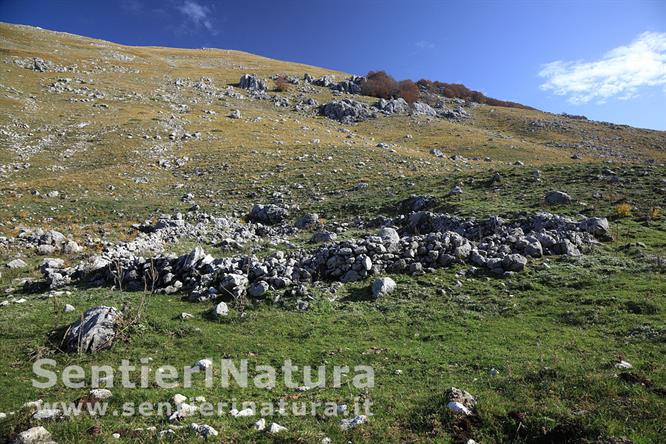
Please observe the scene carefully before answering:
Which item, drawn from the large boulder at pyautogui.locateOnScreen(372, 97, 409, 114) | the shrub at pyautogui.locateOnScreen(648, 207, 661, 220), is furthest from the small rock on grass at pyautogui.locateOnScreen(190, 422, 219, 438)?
the large boulder at pyautogui.locateOnScreen(372, 97, 409, 114)

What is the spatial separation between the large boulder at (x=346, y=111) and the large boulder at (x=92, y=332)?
216 feet

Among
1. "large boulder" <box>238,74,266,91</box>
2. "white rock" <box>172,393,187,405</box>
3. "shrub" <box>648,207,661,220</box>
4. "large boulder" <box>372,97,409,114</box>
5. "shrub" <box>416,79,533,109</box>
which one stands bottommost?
"white rock" <box>172,393,187,405</box>

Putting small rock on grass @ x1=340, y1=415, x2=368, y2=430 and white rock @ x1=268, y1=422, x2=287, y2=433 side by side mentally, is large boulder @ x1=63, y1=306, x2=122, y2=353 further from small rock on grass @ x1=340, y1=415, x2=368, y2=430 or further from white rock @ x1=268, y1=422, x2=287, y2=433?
small rock on grass @ x1=340, y1=415, x2=368, y2=430

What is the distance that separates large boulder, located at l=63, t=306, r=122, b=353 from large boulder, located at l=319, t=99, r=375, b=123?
65961mm

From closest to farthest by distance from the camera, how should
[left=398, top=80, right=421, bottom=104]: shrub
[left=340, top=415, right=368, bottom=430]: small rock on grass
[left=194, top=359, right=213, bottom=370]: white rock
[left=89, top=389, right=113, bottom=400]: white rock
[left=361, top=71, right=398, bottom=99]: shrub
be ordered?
[left=340, top=415, right=368, bottom=430]: small rock on grass < [left=89, top=389, right=113, bottom=400]: white rock < [left=194, top=359, right=213, bottom=370]: white rock < [left=398, top=80, right=421, bottom=104]: shrub < [left=361, top=71, right=398, bottom=99]: shrub

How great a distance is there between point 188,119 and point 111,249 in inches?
1773

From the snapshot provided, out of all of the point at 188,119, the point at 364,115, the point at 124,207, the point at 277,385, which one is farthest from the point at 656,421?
the point at 364,115

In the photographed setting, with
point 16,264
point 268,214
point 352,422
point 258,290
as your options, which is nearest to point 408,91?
point 268,214

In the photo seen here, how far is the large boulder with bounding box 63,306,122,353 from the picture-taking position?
1038 cm

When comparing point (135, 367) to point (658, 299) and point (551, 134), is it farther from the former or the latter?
point (551, 134)

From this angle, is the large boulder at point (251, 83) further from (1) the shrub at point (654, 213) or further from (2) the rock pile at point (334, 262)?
(1) the shrub at point (654, 213)

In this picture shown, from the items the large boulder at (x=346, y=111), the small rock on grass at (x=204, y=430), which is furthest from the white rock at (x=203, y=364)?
the large boulder at (x=346, y=111)

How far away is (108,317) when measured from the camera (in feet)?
36.3

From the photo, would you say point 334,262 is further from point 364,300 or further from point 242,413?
point 242,413
